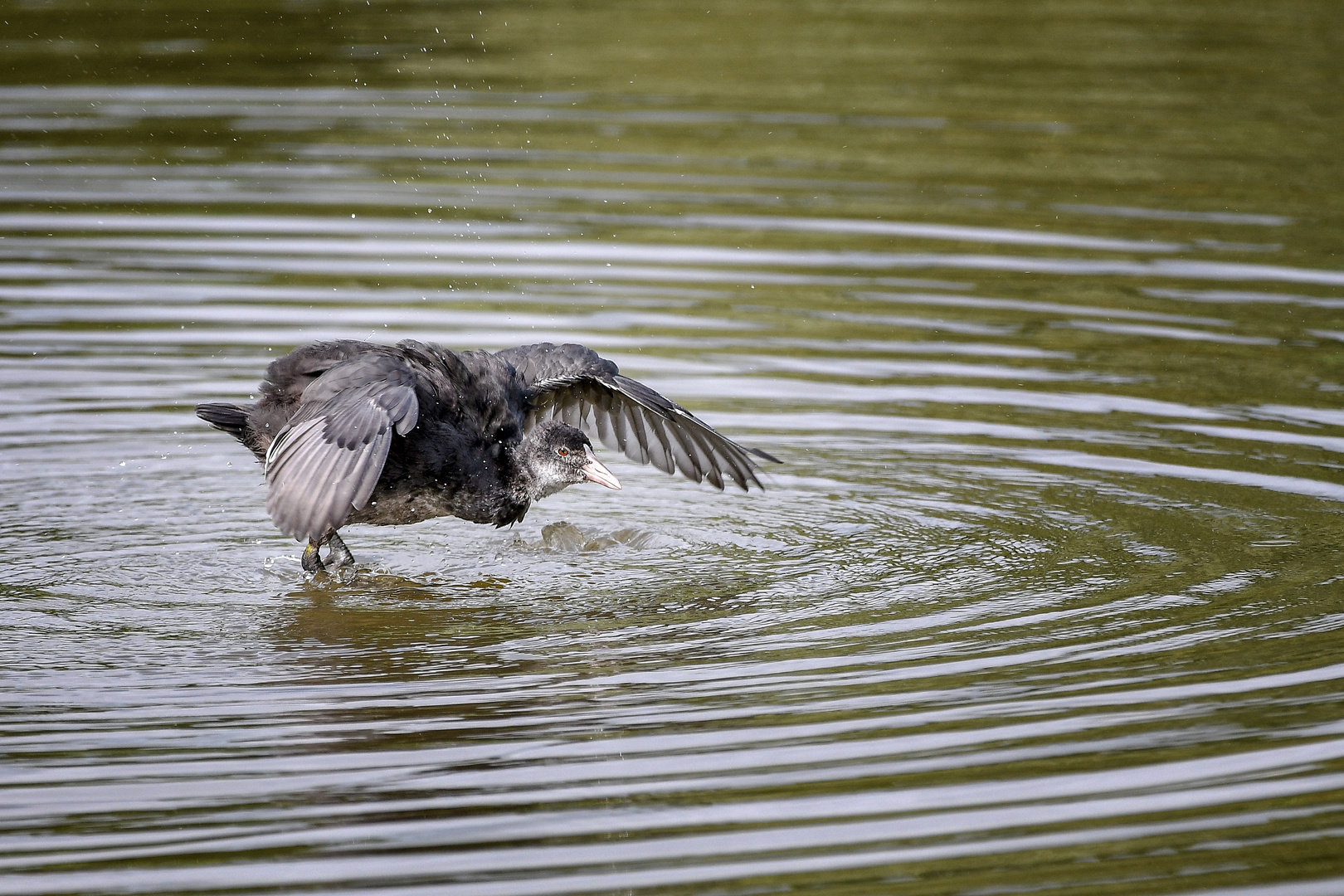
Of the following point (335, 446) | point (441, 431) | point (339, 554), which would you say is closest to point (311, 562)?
point (339, 554)

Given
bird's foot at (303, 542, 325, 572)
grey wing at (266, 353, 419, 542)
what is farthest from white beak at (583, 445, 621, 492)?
bird's foot at (303, 542, 325, 572)

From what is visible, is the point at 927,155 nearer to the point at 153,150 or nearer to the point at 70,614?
the point at 153,150

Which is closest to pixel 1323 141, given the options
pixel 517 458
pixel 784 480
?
pixel 784 480

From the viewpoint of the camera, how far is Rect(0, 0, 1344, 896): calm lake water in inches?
200

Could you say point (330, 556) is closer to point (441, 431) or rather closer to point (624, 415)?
point (441, 431)

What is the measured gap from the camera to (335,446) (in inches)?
274

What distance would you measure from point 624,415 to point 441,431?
49.0 inches

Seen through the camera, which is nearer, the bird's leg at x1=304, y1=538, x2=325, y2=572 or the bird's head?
the bird's leg at x1=304, y1=538, x2=325, y2=572

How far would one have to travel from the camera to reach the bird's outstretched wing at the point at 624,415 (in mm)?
8133

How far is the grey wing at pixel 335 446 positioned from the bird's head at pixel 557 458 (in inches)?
35.7

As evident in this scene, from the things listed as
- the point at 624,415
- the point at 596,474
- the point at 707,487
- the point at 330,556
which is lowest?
the point at 330,556

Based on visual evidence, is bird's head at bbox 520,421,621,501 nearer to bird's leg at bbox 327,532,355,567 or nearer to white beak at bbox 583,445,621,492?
white beak at bbox 583,445,621,492

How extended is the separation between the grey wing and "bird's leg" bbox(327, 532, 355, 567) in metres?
0.67

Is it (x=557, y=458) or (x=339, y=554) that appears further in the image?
(x=557, y=458)
